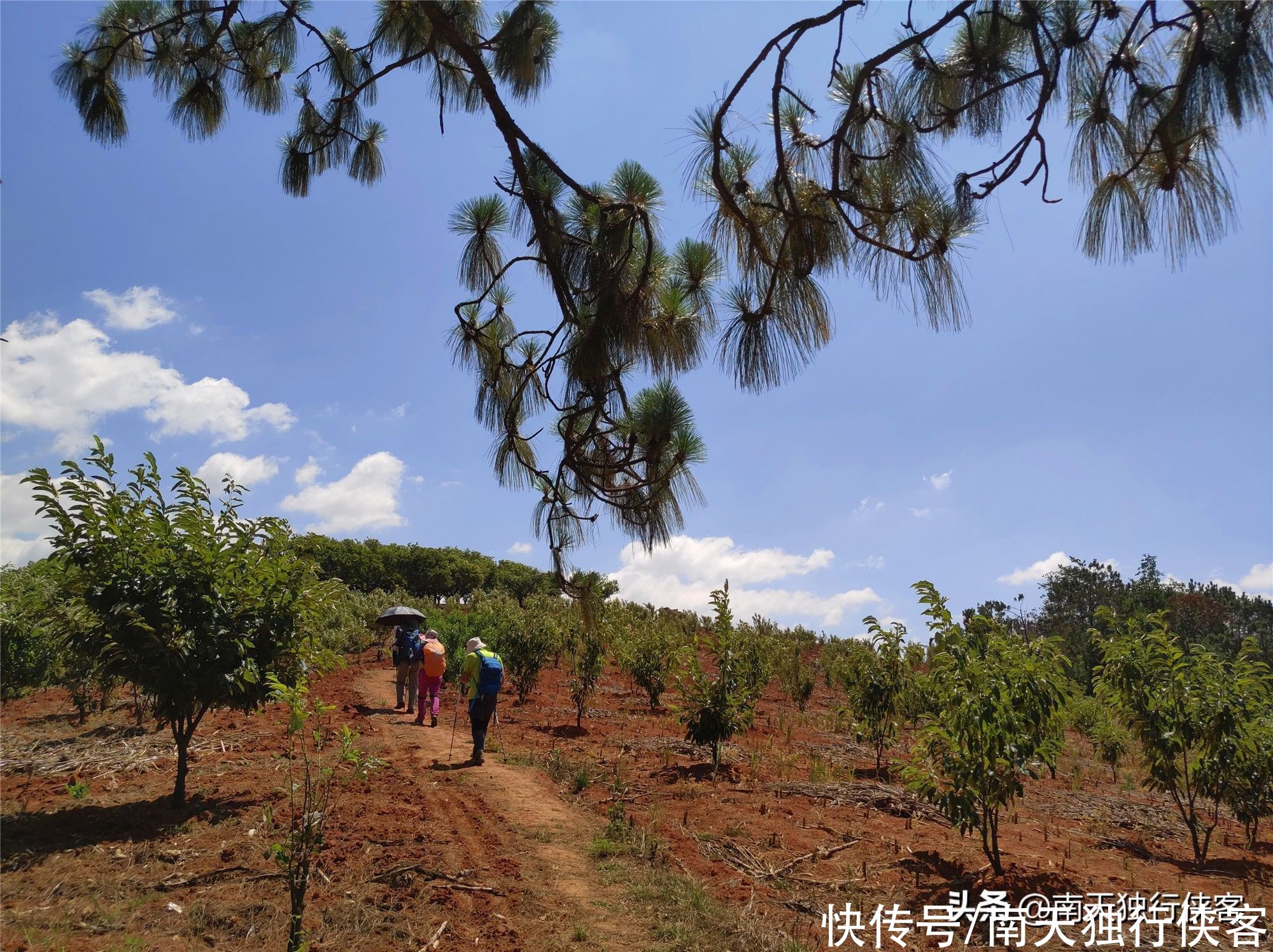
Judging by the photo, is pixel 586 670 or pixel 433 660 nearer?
pixel 433 660

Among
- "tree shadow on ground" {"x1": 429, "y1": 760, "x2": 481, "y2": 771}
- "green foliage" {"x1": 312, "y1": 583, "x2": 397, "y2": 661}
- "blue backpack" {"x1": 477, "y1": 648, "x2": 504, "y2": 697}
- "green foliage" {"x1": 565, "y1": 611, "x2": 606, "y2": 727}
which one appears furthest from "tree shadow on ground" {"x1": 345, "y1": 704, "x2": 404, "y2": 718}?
"green foliage" {"x1": 312, "y1": 583, "x2": 397, "y2": 661}

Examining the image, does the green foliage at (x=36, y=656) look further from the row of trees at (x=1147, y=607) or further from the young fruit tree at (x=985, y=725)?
the row of trees at (x=1147, y=607)

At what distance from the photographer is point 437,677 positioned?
1042cm

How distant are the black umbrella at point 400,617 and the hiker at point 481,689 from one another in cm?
338

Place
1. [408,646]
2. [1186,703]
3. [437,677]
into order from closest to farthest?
[1186,703] → [437,677] → [408,646]

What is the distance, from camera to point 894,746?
10531 mm

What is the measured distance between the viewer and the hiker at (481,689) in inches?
315

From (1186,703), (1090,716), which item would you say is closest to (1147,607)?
(1090,716)

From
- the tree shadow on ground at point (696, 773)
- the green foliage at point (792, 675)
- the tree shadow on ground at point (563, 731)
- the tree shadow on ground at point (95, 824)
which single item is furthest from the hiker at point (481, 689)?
the green foliage at point (792, 675)

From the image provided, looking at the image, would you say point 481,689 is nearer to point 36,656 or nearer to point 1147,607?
point 36,656

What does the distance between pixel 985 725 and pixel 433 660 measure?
781 cm

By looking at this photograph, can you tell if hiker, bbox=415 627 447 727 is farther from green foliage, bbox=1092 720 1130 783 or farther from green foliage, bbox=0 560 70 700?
green foliage, bbox=1092 720 1130 783

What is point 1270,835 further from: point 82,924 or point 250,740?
point 250,740

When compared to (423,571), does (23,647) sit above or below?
below
